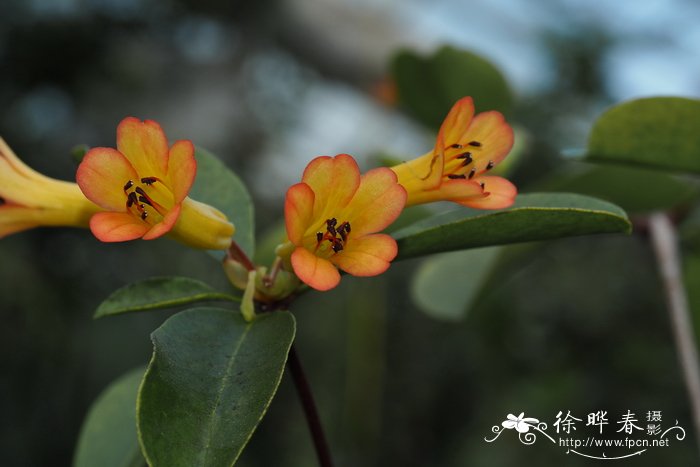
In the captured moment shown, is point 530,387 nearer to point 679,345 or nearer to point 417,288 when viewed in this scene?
point 417,288

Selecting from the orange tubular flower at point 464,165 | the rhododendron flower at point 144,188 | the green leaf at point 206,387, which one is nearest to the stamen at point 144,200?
the rhododendron flower at point 144,188

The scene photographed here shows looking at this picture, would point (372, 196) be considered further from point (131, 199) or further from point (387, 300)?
point (387, 300)

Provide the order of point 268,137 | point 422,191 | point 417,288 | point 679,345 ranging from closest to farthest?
point 422,191 → point 679,345 → point 417,288 → point 268,137

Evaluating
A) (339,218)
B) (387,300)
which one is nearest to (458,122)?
(339,218)

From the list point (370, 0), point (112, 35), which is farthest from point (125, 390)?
point (370, 0)

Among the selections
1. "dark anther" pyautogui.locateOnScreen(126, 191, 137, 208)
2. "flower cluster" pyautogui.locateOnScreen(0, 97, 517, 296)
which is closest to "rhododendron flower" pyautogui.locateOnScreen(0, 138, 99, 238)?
"flower cluster" pyautogui.locateOnScreen(0, 97, 517, 296)

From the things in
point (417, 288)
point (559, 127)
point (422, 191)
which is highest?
point (559, 127)
